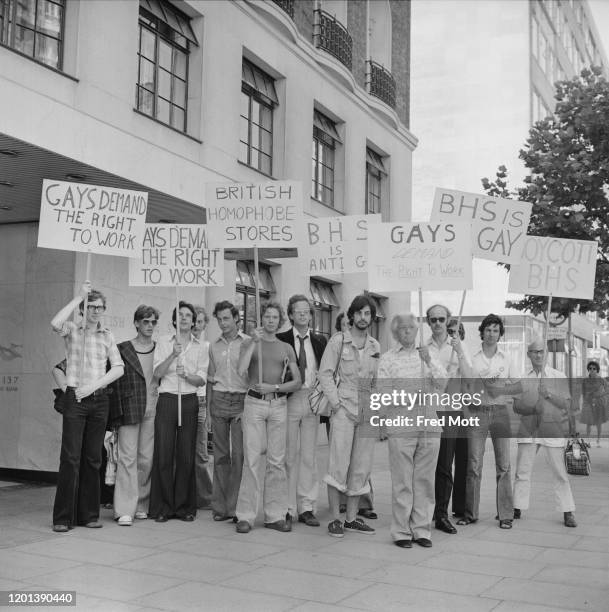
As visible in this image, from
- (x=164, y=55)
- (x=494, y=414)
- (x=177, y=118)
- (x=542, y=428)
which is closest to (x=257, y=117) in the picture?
(x=177, y=118)

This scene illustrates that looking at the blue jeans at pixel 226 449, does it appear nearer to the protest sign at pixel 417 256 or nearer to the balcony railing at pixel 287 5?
the protest sign at pixel 417 256

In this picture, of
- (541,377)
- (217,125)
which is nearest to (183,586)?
(541,377)

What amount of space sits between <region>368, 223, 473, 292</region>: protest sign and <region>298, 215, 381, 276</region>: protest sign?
1.94 m

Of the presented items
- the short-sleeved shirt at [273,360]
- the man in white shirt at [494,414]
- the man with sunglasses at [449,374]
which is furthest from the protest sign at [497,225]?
the short-sleeved shirt at [273,360]

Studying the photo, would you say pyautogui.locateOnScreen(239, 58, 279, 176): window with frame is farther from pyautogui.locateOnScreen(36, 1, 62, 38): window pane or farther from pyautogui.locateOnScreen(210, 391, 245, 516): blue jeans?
pyautogui.locateOnScreen(210, 391, 245, 516): blue jeans

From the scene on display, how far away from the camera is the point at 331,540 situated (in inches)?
313

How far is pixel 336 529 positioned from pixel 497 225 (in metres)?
3.74

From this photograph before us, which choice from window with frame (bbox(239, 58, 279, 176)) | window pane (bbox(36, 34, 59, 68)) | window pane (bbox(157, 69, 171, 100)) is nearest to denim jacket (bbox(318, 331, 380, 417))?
window pane (bbox(36, 34, 59, 68))

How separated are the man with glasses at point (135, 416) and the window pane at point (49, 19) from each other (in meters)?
4.28

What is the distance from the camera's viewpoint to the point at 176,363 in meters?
8.81

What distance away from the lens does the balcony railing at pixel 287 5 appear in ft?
55.1

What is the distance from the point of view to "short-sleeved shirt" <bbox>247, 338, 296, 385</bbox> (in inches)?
334

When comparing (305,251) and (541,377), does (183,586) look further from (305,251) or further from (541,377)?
(305,251)

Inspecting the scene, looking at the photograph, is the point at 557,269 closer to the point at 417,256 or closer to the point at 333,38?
the point at 417,256
